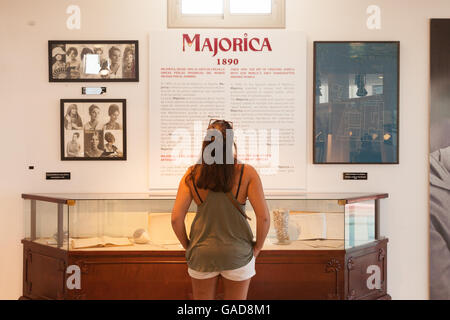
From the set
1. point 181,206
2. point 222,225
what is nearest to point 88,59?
point 181,206

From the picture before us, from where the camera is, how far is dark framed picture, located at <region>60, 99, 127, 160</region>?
12.4 ft

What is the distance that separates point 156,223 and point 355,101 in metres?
2.03

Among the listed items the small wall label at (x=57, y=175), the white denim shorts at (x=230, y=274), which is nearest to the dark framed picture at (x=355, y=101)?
the white denim shorts at (x=230, y=274)

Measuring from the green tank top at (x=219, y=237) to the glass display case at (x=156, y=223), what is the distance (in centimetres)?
80

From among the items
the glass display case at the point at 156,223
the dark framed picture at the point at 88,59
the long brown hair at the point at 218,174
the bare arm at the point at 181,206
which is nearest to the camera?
the long brown hair at the point at 218,174

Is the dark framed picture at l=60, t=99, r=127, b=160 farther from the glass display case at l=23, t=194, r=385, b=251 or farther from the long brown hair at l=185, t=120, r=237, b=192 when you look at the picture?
the long brown hair at l=185, t=120, r=237, b=192

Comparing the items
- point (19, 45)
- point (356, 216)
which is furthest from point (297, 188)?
point (19, 45)

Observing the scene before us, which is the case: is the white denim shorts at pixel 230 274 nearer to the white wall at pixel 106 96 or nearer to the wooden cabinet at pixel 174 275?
the wooden cabinet at pixel 174 275

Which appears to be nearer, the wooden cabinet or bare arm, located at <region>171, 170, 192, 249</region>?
bare arm, located at <region>171, 170, 192, 249</region>

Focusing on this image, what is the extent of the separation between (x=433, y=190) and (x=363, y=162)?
69 centimetres

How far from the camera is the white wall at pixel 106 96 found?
3.81m

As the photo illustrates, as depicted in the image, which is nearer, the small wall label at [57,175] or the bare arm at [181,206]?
the bare arm at [181,206]

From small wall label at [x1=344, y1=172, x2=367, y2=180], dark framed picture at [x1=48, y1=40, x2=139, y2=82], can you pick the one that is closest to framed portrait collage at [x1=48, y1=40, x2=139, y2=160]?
dark framed picture at [x1=48, y1=40, x2=139, y2=82]

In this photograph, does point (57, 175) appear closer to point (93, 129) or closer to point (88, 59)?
point (93, 129)
